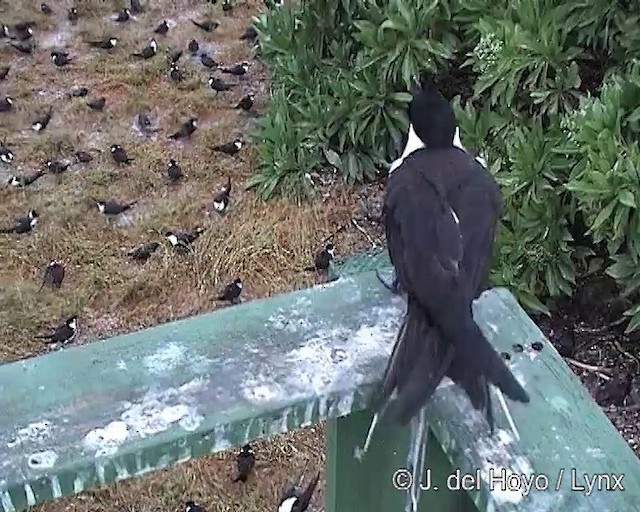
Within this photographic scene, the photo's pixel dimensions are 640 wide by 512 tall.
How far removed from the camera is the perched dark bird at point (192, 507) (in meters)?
3.71

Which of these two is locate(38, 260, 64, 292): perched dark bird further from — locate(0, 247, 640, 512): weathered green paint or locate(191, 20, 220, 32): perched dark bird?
locate(0, 247, 640, 512): weathered green paint

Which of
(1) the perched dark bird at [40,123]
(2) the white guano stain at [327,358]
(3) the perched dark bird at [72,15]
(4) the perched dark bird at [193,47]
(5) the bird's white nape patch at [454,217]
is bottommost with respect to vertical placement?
(1) the perched dark bird at [40,123]

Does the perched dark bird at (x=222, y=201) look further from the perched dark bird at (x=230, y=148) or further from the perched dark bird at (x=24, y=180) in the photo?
the perched dark bird at (x=24, y=180)

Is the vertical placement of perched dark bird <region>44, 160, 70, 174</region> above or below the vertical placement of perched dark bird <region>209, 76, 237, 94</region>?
below

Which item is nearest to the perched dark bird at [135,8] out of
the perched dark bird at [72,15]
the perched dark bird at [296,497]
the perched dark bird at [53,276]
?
the perched dark bird at [72,15]

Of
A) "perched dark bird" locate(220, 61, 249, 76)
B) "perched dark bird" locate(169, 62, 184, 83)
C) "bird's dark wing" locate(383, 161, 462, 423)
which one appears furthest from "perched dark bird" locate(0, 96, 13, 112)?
"bird's dark wing" locate(383, 161, 462, 423)

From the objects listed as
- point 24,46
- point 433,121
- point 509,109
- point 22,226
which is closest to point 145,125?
point 22,226

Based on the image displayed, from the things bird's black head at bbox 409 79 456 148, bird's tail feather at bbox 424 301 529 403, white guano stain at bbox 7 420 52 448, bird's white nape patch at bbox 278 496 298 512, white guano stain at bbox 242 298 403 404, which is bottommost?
bird's white nape patch at bbox 278 496 298 512

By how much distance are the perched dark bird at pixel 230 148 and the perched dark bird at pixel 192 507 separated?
2.41 meters

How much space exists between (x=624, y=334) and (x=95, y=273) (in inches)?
94.9

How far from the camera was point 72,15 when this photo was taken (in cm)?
729

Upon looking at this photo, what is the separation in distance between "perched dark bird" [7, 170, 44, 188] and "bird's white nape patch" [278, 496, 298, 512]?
2.67 meters

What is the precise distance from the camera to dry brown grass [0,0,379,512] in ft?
13.0

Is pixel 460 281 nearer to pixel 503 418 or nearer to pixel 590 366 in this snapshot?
pixel 503 418
